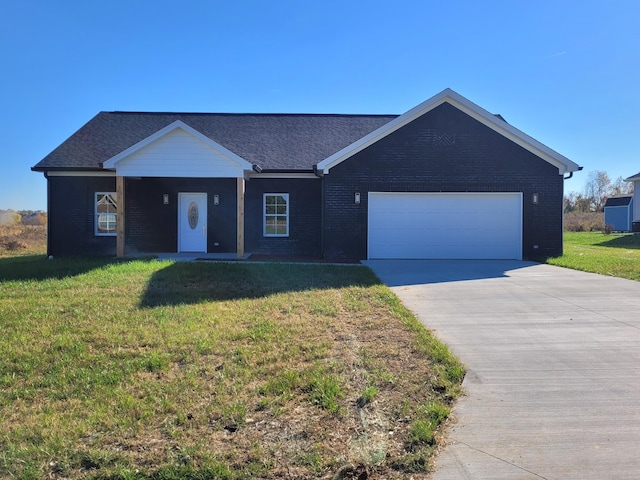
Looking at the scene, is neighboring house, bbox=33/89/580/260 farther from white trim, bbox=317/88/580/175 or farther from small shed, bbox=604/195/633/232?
small shed, bbox=604/195/633/232

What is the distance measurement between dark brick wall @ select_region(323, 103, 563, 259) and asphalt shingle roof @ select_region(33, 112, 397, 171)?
2.22m

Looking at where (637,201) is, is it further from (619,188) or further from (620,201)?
(619,188)

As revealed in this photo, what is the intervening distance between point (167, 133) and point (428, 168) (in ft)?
27.8

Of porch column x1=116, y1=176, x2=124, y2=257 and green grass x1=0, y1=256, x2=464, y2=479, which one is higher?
porch column x1=116, y1=176, x2=124, y2=257

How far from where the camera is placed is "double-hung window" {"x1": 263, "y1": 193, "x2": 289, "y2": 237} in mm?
16594

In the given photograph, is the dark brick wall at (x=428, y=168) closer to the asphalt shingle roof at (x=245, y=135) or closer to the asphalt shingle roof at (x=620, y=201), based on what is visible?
the asphalt shingle roof at (x=245, y=135)

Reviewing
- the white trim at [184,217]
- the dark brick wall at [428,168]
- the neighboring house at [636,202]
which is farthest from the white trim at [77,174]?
the neighboring house at [636,202]

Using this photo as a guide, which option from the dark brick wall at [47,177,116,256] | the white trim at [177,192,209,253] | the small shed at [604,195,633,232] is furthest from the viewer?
the small shed at [604,195,633,232]

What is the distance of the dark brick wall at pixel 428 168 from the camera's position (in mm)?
14906

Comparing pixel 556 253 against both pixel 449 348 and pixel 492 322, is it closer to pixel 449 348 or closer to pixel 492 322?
pixel 492 322

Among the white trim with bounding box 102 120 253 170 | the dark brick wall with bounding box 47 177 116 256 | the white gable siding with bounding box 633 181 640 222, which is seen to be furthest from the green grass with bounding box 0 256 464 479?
the white gable siding with bounding box 633 181 640 222

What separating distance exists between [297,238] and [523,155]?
8.18 meters

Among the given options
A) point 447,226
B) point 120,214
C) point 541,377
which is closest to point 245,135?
point 120,214

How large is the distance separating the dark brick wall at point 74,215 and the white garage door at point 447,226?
982 centimetres
